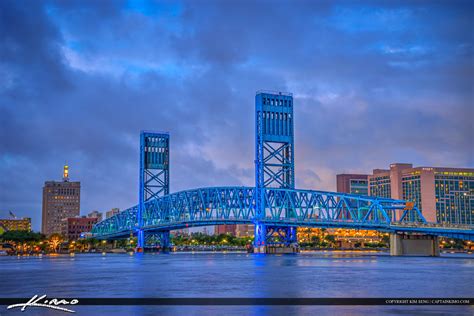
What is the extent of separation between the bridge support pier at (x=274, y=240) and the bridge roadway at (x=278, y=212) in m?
2.79

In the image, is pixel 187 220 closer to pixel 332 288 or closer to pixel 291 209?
pixel 291 209

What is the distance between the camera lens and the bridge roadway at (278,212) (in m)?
111

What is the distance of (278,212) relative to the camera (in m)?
130

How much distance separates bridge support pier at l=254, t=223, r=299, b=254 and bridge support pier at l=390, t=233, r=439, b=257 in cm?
2534

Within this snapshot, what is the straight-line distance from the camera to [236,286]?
40.3m

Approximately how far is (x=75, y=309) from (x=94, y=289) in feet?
37.8

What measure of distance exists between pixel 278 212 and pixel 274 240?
11087mm

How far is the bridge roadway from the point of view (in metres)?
111

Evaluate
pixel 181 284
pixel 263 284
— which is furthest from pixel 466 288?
pixel 181 284

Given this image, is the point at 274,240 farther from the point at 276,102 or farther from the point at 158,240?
the point at 158,240
